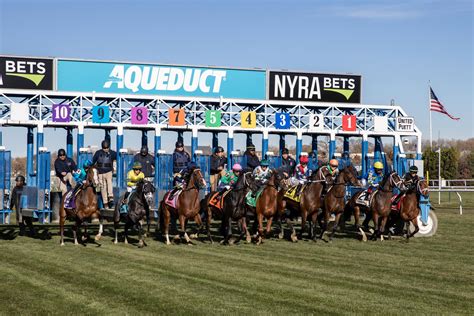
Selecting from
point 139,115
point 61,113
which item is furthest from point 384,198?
point 61,113

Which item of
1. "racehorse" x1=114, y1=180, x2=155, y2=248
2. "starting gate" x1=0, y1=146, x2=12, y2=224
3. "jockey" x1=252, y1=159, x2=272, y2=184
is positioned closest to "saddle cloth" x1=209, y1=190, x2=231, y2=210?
"jockey" x1=252, y1=159, x2=272, y2=184

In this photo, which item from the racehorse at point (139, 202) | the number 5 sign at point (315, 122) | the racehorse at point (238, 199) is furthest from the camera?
the number 5 sign at point (315, 122)

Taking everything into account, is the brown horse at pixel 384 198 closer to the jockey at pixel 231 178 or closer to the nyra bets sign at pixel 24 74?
the jockey at pixel 231 178

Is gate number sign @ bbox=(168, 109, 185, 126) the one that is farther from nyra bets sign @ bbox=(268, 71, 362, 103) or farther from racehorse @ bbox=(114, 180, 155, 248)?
racehorse @ bbox=(114, 180, 155, 248)

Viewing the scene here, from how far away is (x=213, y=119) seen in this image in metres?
31.5

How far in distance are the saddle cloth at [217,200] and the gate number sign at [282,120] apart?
11673 millimetres

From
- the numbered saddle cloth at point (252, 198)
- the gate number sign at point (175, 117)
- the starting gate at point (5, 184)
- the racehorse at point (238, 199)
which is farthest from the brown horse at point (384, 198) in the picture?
the gate number sign at point (175, 117)

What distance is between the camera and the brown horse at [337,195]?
21188mm

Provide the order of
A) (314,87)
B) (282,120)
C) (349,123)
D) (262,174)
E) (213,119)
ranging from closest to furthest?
(262,174)
(213,119)
(282,120)
(349,123)
(314,87)

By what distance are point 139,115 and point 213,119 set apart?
2.85m

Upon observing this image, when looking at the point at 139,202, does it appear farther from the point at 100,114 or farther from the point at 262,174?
the point at 100,114

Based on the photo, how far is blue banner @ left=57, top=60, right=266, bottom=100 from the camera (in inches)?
1209

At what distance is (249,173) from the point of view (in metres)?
20.6

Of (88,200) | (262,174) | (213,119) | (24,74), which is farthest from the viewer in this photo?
(213,119)
